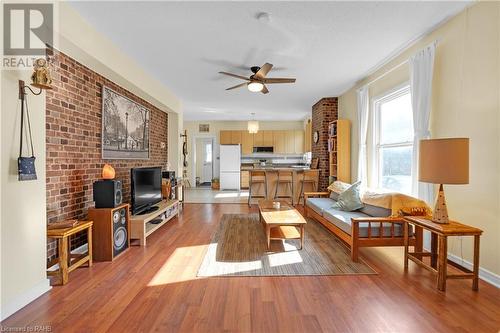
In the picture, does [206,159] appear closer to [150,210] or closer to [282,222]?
[150,210]

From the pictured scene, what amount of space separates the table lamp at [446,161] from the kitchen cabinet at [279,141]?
6999 millimetres

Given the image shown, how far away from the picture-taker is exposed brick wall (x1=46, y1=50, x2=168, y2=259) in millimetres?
2477

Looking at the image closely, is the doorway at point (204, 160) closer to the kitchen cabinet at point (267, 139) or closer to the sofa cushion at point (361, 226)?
the kitchen cabinet at point (267, 139)

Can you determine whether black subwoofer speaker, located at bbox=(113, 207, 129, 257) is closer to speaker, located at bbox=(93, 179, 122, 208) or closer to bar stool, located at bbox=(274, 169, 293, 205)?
speaker, located at bbox=(93, 179, 122, 208)

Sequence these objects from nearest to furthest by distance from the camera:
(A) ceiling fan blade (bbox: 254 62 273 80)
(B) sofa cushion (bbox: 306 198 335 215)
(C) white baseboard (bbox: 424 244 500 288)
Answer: (C) white baseboard (bbox: 424 244 500 288) → (A) ceiling fan blade (bbox: 254 62 273 80) → (B) sofa cushion (bbox: 306 198 335 215)

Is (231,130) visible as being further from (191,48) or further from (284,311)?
(284,311)

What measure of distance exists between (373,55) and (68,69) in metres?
3.93

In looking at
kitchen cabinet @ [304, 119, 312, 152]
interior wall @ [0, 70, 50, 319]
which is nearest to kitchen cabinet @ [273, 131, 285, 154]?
kitchen cabinet @ [304, 119, 312, 152]

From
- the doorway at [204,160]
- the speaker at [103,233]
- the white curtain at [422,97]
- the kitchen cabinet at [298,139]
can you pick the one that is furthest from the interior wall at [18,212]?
the kitchen cabinet at [298,139]

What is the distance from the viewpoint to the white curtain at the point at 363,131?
14.3ft

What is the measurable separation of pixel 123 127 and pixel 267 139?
6.01 metres

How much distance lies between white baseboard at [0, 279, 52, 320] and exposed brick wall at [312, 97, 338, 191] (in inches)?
214

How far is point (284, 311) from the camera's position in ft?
5.98

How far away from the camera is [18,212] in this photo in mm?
1845
